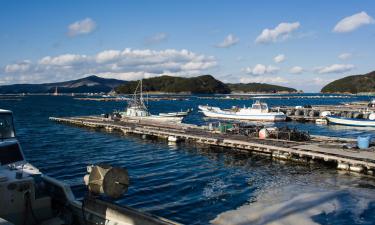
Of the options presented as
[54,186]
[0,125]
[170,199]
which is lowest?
[170,199]

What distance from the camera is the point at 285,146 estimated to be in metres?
34.5

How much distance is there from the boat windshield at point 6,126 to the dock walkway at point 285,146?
23005 mm

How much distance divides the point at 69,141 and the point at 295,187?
30899 mm

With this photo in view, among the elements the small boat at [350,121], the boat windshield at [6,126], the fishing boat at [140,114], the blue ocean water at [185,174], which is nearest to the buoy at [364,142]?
the blue ocean water at [185,174]

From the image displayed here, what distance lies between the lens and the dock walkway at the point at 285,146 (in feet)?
94.5

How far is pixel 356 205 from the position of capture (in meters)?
20.9

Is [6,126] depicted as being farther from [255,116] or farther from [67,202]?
[255,116]

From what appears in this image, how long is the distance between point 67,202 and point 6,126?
4864mm

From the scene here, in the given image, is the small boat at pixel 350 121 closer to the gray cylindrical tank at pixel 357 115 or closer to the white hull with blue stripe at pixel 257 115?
the gray cylindrical tank at pixel 357 115

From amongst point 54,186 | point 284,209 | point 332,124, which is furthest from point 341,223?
point 332,124

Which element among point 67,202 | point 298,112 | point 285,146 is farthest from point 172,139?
point 298,112

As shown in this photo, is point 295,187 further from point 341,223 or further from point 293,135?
point 293,135

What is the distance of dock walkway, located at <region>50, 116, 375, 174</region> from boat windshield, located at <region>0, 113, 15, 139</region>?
23005 mm

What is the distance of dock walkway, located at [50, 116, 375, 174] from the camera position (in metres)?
28.8
